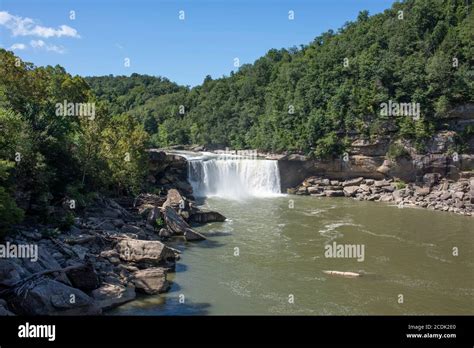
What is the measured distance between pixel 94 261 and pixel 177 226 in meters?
8.42

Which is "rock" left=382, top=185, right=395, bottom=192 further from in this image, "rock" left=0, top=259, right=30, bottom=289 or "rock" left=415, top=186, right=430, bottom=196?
"rock" left=0, top=259, right=30, bottom=289

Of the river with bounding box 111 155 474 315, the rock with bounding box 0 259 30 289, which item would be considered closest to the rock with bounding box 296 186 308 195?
the river with bounding box 111 155 474 315

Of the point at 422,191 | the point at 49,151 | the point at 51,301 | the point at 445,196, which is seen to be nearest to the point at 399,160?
the point at 422,191

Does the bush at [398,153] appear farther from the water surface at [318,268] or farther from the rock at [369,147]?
the water surface at [318,268]

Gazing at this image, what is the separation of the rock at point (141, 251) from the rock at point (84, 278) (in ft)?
10.9

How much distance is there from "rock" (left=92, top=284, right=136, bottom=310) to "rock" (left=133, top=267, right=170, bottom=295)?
1.75 ft

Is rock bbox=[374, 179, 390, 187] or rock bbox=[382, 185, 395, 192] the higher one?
rock bbox=[374, 179, 390, 187]

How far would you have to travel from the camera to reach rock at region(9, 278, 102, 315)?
41.2 feet

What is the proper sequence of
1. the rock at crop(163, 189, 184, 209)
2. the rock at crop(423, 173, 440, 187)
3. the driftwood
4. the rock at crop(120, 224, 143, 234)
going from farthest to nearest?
the rock at crop(423, 173, 440, 187), the rock at crop(163, 189, 184, 209), the rock at crop(120, 224, 143, 234), the driftwood

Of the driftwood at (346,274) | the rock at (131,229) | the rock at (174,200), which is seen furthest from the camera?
the rock at (174,200)

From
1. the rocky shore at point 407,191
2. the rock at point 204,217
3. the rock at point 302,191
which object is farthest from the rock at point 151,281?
the rock at point 302,191

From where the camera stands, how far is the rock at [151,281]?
16.7 metres

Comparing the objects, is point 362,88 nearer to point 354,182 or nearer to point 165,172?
point 354,182

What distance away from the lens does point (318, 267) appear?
2055cm
